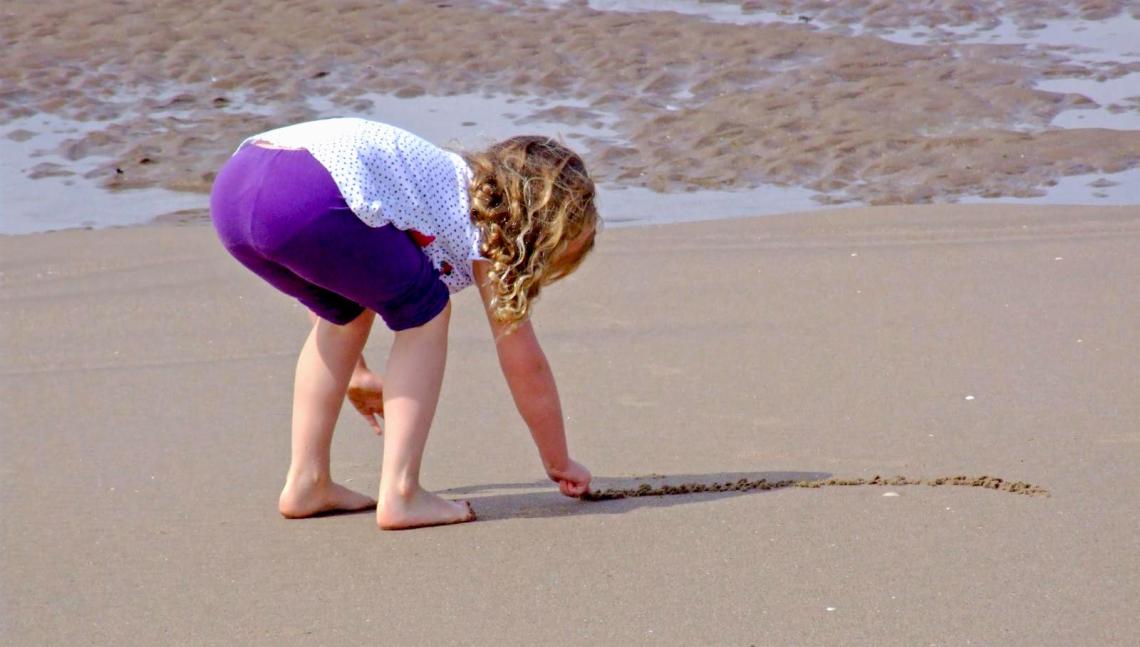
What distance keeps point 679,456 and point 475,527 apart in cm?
68

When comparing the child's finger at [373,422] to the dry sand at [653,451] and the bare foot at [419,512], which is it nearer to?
the dry sand at [653,451]

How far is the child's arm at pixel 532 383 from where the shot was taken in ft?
10.4

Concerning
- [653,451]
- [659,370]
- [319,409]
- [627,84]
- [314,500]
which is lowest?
[627,84]

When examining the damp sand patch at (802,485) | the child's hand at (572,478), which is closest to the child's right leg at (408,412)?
the child's hand at (572,478)

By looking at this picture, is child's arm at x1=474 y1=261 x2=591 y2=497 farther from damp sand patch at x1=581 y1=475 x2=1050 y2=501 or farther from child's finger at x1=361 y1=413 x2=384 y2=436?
child's finger at x1=361 y1=413 x2=384 y2=436

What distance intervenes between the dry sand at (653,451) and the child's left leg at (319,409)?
0.06 metres

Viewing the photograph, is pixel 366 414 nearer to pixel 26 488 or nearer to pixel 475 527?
pixel 475 527

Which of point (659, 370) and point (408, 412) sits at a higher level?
point (408, 412)

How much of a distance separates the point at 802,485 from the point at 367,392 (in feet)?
3.31

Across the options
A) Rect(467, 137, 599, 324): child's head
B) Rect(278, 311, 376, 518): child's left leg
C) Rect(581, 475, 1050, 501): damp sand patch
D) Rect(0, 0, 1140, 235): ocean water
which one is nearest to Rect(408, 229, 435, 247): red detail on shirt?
Rect(467, 137, 599, 324): child's head

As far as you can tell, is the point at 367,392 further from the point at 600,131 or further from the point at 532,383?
the point at 600,131

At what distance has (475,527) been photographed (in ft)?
10.5

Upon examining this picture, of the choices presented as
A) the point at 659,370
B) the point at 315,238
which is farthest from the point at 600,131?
the point at 315,238

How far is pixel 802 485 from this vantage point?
3402 millimetres
